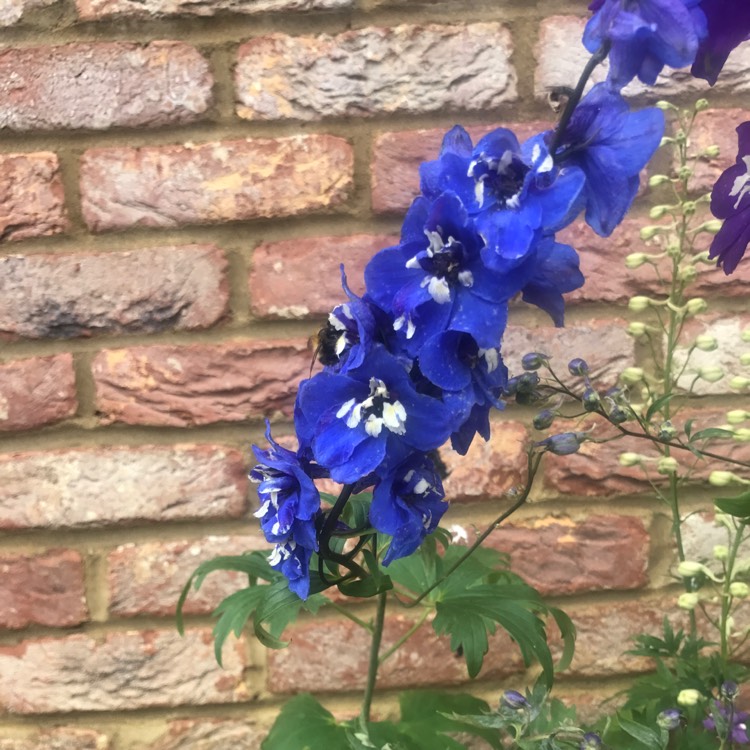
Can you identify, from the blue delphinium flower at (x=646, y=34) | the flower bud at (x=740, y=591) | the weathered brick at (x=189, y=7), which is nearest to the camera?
the blue delphinium flower at (x=646, y=34)

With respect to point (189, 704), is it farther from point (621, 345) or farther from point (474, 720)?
point (621, 345)

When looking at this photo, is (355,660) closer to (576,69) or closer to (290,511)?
(290,511)

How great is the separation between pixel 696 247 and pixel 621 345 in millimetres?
127

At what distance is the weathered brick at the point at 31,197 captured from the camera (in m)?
0.69

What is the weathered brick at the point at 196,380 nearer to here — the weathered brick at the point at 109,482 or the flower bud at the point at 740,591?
the weathered brick at the point at 109,482

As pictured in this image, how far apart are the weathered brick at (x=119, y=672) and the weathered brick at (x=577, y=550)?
0.32 m

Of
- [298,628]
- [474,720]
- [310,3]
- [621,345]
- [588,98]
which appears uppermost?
[310,3]

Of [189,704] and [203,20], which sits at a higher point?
[203,20]

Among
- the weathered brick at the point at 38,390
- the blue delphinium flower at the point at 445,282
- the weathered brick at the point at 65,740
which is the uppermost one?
the blue delphinium flower at the point at 445,282

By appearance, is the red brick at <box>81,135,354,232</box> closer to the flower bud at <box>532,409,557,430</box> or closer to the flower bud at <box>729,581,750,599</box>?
the flower bud at <box>532,409,557,430</box>

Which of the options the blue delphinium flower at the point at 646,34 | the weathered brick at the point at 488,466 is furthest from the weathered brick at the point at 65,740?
the blue delphinium flower at the point at 646,34

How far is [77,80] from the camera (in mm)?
679

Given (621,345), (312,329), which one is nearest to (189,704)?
(312,329)

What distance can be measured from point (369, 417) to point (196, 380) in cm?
42
